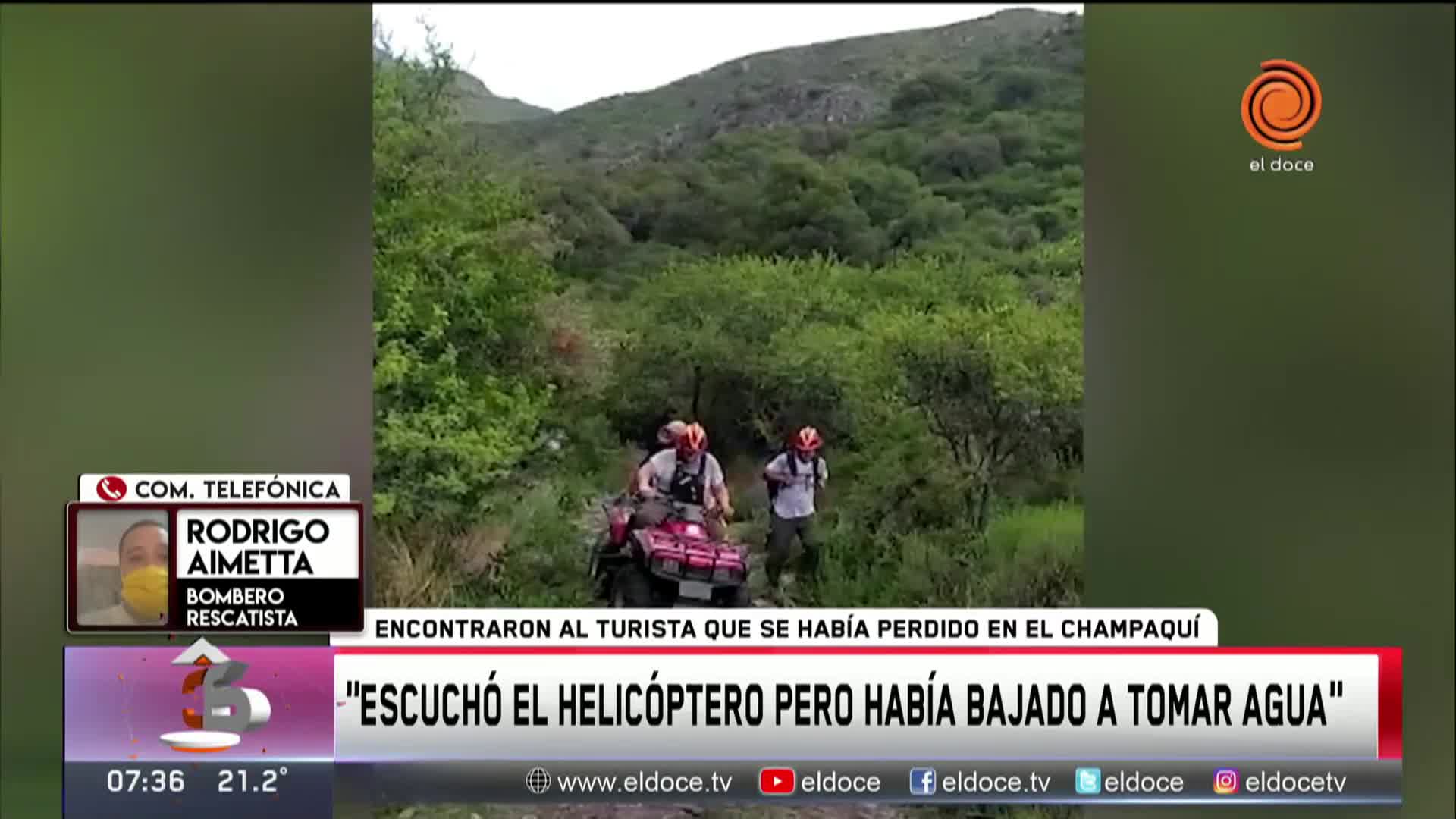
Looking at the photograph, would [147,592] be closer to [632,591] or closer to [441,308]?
A: [441,308]

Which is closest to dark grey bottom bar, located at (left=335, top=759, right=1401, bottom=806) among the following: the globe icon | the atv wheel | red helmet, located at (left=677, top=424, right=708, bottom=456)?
the globe icon

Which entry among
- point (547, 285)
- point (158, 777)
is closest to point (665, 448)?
point (547, 285)

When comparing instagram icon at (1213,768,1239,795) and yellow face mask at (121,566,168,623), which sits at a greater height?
yellow face mask at (121,566,168,623)

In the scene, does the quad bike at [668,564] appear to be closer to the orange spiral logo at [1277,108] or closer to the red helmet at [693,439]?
the red helmet at [693,439]

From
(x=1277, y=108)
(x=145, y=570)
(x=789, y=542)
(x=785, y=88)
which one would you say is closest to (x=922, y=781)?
(x=789, y=542)

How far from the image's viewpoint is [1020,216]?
362 centimetres

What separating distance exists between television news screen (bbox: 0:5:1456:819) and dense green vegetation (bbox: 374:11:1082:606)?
16mm

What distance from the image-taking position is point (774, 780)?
349 cm

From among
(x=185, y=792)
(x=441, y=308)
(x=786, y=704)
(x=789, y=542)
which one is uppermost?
(x=441, y=308)

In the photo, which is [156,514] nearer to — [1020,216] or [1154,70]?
[1020,216]

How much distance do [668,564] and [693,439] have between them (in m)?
0.42

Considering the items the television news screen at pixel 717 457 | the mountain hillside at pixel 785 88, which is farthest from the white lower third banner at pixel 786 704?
the mountain hillside at pixel 785 88

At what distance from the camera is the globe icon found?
3.48m

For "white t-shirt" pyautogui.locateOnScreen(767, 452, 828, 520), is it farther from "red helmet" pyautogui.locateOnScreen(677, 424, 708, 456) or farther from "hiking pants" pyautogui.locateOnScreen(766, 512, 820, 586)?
"red helmet" pyautogui.locateOnScreen(677, 424, 708, 456)
